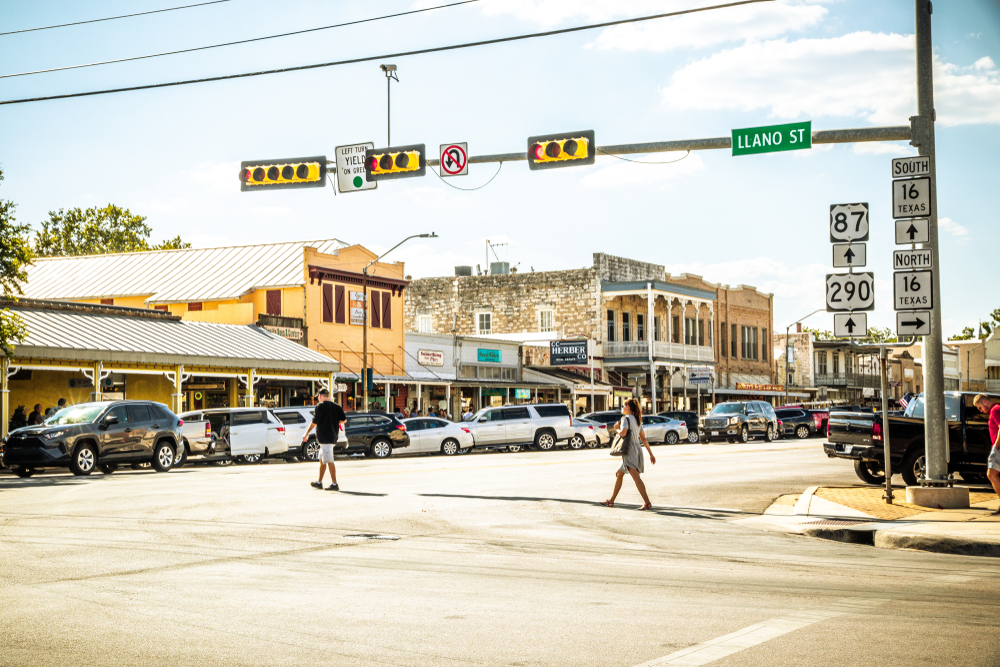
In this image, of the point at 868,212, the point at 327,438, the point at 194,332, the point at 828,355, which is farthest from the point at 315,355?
the point at 828,355

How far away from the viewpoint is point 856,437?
19.3 metres

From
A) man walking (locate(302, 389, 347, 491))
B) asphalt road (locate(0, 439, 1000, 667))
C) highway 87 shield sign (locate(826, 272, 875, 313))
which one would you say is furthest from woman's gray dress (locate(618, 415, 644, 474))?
man walking (locate(302, 389, 347, 491))

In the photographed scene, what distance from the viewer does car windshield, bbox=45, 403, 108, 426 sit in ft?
74.5

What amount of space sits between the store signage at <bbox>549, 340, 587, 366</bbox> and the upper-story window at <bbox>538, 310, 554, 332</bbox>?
706 centimetres

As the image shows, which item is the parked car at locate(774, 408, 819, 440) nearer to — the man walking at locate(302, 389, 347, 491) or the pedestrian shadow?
the pedestrian shadow

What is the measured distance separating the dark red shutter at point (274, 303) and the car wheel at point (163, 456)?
19.8 metres

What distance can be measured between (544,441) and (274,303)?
14386mm

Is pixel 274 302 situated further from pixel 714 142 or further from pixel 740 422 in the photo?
pixel 714 142

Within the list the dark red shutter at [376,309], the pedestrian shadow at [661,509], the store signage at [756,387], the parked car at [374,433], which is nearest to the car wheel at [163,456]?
the parked car at [374,433]

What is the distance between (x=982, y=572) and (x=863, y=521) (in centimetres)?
397

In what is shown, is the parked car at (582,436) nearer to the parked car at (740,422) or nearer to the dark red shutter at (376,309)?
the parked car at (740,422)

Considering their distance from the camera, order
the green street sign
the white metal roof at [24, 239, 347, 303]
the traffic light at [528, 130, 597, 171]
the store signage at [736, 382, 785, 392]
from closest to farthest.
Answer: the green street sign, the traffic light at [528, 130, 597, 171], the white metal roof at [24, 239, 347, 303], the store signage at [736, 382, 785, 392]

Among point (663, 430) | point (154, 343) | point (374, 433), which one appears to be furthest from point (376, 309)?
point (374, 433)

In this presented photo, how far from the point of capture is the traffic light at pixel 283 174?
18297 millimetres
